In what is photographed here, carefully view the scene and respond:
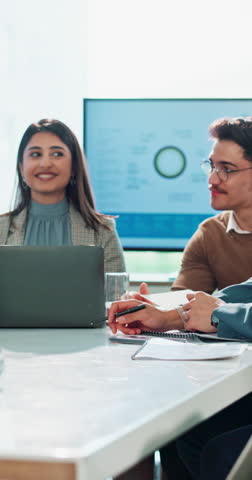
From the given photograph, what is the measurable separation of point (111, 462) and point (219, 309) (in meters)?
0.93

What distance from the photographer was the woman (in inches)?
122

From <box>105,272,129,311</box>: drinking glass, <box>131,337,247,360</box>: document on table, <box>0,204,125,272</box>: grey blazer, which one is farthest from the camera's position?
<box>0,204,125,272</box>: grey blazer

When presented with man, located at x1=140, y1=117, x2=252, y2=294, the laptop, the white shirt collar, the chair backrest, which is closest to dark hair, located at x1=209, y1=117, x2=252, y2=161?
man, located at x1=140, y1=117, x2=252, y2=294

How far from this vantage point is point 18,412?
0.84 meters

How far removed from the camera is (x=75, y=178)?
3.15 metres

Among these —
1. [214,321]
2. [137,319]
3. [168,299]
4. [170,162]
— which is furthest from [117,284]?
[170,162]

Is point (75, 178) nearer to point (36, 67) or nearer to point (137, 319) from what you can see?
point (36, 67)

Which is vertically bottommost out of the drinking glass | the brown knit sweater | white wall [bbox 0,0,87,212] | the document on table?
the brown knit sweater

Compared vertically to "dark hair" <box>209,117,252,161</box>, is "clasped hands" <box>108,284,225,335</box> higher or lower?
lower

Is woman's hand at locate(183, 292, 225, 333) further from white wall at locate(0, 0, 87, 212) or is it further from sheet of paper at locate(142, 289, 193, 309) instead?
white wall at locate(0, 0, 87, 212)

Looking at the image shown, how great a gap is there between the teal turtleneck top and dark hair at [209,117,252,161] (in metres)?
0.80

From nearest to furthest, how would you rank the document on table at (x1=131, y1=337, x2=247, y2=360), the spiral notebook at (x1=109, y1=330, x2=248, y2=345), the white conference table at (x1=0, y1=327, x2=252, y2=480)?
the white conference table at (x1=0, y1=327, x2=252, y2=480)
the document on table at (x1=131, y1=337, x2=247, y2=360)
the spiral notebook at (x1=109, y1=330, x2=248, y2=345)

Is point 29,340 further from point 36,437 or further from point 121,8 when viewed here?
point 121,8

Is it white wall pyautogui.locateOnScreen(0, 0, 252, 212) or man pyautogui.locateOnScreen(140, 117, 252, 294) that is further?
white wall pyautogui.locateOnScreen(0, 0, 252, 212)
